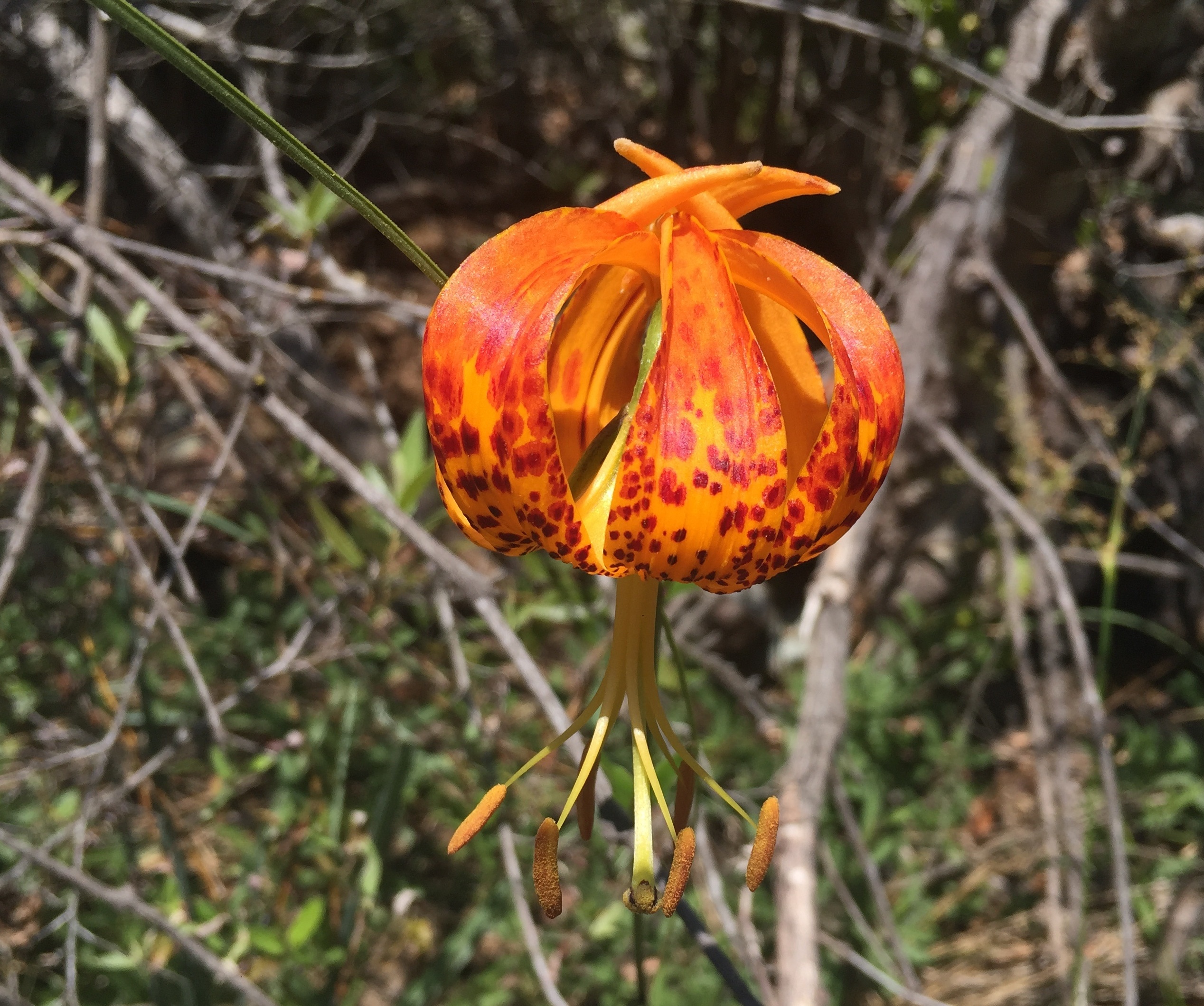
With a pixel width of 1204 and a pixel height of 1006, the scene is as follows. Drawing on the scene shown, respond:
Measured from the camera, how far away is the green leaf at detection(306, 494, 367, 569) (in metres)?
1.30

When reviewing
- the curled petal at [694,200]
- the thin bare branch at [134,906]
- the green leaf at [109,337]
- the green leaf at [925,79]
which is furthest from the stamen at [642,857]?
the green leaf at [925,79]

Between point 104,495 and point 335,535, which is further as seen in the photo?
point 335,535

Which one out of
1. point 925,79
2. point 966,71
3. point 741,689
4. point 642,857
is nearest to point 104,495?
point 642,857

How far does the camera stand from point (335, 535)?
134 centimetres

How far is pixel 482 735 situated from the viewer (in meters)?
1.17

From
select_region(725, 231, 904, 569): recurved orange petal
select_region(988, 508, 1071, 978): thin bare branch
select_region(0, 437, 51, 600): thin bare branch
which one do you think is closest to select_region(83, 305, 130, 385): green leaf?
select_region(0, 437, 51, 600): thin bare branch

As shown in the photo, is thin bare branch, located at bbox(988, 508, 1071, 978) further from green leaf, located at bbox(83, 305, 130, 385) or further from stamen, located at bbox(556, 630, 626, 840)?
green leaf, located at bbox(83, 305, 130, 385)

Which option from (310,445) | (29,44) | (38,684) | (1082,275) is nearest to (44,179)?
(29,44)

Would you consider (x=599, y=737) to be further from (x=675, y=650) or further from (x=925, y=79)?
(x=925, y=79)

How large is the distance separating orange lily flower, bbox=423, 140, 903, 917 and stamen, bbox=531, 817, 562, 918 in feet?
0.15

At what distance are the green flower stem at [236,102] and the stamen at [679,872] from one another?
0.40 meters

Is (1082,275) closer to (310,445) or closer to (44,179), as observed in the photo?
(310,445)

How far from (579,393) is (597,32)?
1950 mm

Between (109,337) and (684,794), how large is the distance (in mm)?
1014
